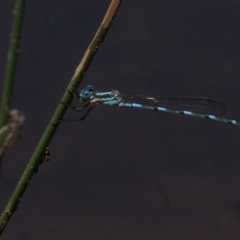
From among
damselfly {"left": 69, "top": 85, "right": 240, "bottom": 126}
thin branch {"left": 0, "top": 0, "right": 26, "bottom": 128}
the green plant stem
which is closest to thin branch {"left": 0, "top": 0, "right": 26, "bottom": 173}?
thin branch {"left": 0, "top": 0, "right": 26, "bottom": 128}

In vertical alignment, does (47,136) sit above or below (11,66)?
above

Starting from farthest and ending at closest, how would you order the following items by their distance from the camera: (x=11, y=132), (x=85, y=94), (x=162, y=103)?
(x=162, y=103), (x=85, y=94), (x=11, y=132)

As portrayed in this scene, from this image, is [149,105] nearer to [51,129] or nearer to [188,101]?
[188,101]

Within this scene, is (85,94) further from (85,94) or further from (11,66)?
(11,66)

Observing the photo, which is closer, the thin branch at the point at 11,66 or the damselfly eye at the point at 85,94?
the thin branch at the point at 11,66

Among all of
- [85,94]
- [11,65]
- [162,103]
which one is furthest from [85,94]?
[11,65]

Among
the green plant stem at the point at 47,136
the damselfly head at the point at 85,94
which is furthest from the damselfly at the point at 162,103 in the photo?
the green plant stem at the point at 47,136

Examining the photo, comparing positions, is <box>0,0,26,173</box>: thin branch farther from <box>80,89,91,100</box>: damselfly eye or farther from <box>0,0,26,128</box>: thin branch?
<box>80,89,91,100</box>: damselfly eye

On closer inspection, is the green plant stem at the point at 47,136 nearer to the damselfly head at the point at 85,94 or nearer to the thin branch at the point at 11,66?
the thin branch at the point at 11,66
